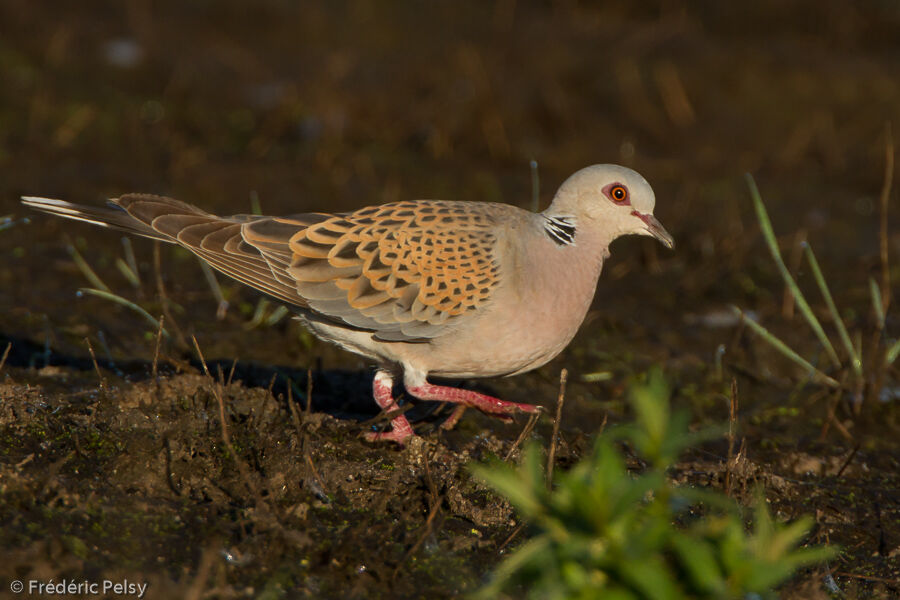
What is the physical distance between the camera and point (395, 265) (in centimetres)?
443

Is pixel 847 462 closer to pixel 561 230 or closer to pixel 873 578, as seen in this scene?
pixel 873 578

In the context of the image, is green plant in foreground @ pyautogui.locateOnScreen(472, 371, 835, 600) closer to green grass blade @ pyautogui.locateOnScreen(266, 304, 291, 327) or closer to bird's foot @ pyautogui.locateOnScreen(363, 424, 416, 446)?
bird's foot @ pyautogui.locateOnScreen(363, 424, 416, 446)

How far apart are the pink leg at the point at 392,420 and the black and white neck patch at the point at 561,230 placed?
97 cm

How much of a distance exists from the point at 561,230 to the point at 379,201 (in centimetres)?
357

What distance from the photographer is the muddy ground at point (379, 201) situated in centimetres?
373

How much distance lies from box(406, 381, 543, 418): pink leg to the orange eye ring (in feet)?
3.07

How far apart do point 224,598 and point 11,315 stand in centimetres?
303

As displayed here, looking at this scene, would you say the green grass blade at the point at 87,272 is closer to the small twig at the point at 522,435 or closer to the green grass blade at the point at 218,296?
the green grass blade at the point at 218,296

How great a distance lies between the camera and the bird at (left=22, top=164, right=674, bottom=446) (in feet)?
13.9

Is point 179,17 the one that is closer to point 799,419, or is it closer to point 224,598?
point 799,419

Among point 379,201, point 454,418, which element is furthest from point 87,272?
point 379,201

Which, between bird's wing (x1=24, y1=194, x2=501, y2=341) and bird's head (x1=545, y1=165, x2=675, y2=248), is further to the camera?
bird's head (x1=545, y1=165, x2=675, y2=248)

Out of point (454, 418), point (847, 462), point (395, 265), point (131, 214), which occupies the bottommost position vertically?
point (847, 462)

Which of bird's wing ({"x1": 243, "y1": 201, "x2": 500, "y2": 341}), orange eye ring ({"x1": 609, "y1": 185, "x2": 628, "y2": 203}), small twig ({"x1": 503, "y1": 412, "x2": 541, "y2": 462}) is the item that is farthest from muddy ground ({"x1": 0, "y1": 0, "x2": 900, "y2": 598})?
orange eye ring ({"x1": 609, "y1": 185, "x2": 628, "y2": 203})
